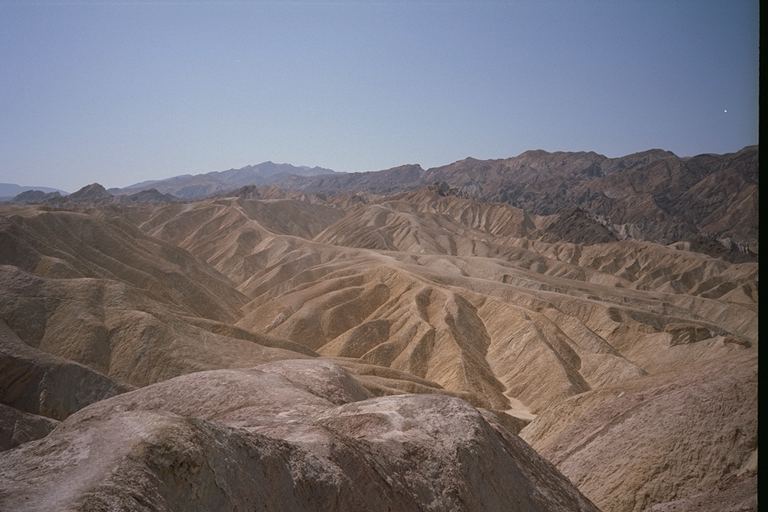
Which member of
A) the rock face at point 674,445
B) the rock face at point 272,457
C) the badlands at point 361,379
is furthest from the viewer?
the rock face at point 674,445

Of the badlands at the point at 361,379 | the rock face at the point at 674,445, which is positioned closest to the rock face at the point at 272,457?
the badlands at the point at 361,379

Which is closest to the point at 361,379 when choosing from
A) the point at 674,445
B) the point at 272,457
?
the point at 674,445

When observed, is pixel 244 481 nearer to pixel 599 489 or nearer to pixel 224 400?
pixel 224 400

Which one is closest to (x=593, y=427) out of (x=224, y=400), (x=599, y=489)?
(x=599, y=489)

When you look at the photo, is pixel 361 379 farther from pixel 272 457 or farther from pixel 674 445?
pixel 272 457

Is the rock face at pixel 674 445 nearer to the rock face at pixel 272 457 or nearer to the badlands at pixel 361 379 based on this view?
the badlands at pixel 361 379

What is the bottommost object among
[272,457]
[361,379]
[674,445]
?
[361,379]
